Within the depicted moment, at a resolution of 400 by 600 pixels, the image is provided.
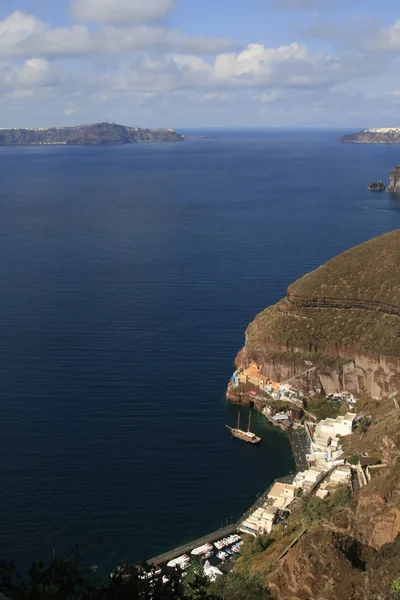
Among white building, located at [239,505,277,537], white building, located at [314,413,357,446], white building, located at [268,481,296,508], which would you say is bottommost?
white building, located at [239,505,277,537]

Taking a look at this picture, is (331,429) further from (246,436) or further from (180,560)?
(180,560)

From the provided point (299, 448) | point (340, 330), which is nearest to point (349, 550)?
point (299, 448)

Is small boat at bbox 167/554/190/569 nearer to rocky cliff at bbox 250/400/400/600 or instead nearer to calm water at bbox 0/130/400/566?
calm water at bbox 0/130/400/566

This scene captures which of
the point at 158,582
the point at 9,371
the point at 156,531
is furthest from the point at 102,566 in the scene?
the point at 9,371

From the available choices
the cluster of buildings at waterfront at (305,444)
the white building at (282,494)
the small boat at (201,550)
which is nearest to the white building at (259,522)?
the cluster of buildings at waterfront at (305,444)

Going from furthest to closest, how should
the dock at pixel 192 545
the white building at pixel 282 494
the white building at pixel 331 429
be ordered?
1. the white building at pixel 331 429
2. the white building at pixel 282 494
3. the dock at pixel 192 545

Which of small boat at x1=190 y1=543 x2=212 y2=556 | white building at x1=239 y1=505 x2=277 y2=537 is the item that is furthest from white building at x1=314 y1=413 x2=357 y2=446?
small boat at x1=190 y1=543 x2=212 y2=556

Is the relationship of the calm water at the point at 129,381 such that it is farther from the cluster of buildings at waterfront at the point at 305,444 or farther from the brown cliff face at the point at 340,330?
the brown cliff face at the point at 340,330
